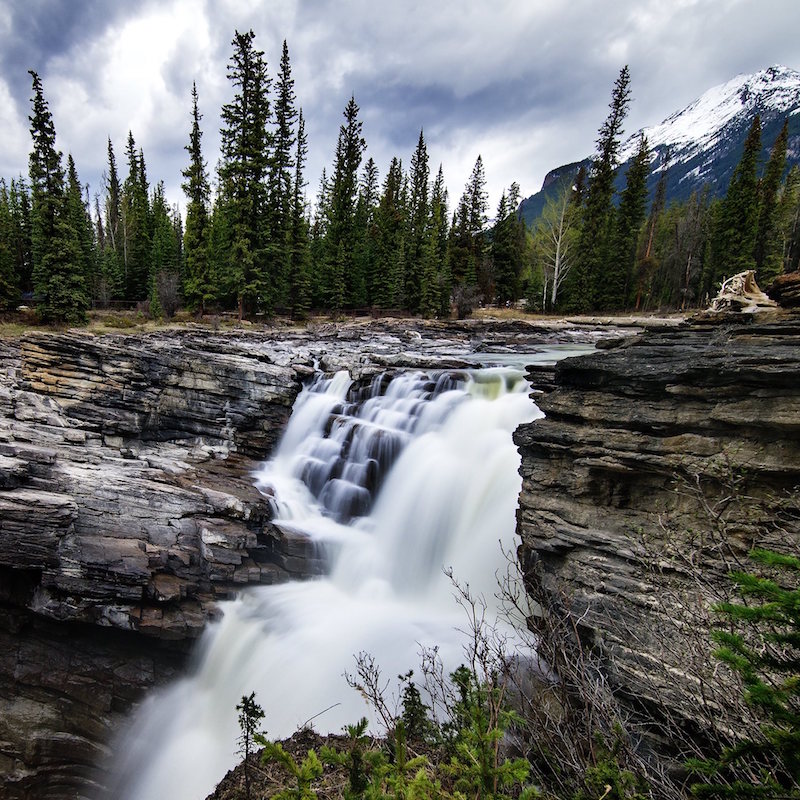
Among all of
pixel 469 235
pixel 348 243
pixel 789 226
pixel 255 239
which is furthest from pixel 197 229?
pixel 789 226

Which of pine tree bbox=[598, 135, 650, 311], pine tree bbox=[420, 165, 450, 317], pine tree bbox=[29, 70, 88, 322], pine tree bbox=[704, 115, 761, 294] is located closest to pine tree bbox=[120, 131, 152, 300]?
pine tree bbox=[29, 70, 88, 322]

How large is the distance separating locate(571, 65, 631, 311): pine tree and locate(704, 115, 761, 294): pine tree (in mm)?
9134

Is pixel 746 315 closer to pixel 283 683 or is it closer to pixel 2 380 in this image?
pixel 283 683

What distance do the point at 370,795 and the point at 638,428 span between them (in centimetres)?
609

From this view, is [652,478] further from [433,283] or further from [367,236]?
[367,236]

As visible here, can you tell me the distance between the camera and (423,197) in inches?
1916

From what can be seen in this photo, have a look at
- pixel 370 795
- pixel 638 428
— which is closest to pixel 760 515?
pixel 638 428

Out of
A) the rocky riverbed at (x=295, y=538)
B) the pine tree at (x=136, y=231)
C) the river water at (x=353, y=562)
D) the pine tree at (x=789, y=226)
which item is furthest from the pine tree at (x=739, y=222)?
the pine tree at (x=136, y=231)

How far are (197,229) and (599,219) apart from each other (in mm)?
33937

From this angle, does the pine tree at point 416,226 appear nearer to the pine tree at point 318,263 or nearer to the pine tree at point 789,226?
the pine tree at point 318,263

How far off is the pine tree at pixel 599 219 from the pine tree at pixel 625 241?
0.61 meters

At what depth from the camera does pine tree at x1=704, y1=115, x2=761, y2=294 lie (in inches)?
1398

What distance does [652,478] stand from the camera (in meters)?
6.36

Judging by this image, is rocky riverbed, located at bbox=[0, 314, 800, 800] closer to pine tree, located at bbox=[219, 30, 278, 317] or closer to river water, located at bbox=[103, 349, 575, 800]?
river water, located at bbox=[103, 349, 575, 800]
